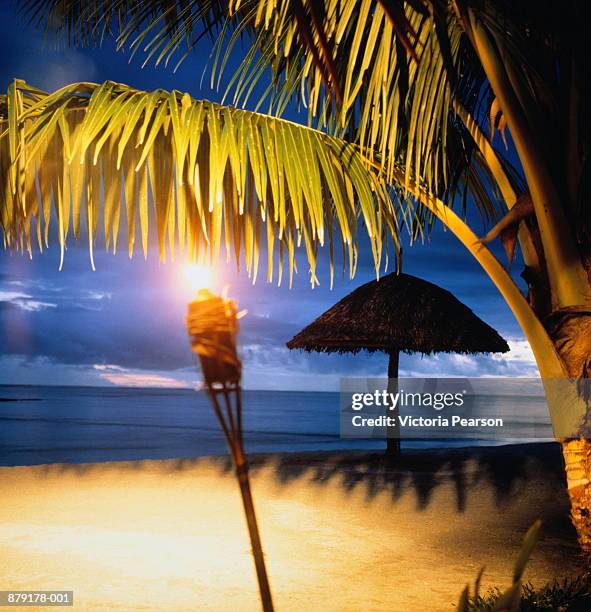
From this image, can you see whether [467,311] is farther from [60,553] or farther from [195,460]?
[60,553]

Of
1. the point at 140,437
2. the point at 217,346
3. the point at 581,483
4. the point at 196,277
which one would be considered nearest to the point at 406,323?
the point at 581,483

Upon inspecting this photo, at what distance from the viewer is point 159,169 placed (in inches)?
112

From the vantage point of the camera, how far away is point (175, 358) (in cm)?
209

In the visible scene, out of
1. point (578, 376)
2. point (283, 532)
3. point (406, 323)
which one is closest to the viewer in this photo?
point (578, 376)

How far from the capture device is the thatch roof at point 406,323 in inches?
360

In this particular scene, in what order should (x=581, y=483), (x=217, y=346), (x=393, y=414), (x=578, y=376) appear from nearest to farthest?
(x=217, y=346) → (x=578, y=376) → (x=581, y=483) → (x=393, y=414)

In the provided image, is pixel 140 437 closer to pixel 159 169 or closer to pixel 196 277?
pixel 159 169

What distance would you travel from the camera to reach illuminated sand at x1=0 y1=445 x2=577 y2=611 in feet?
13.3

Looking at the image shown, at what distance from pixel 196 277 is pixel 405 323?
8257 mm

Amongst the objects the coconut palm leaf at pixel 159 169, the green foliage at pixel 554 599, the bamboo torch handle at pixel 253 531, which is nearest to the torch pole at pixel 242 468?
the bamboo torch handle at pixel 253 531

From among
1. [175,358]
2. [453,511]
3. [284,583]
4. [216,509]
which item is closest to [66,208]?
[175,358]

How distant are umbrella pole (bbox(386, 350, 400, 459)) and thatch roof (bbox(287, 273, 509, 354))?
1.76ft

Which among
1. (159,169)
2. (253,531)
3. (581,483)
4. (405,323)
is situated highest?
(159,169)

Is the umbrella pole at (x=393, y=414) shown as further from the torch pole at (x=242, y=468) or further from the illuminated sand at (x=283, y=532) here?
the torch pole at (x=242, y=468)
